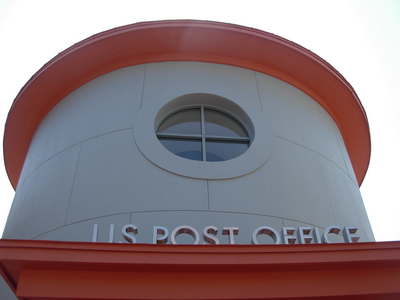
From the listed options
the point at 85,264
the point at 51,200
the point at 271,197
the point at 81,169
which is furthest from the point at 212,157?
the point at 85,264

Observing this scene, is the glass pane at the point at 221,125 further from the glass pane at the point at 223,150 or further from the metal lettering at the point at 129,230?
the metal lettering at the point at 129,230

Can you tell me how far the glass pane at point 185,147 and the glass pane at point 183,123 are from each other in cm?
28

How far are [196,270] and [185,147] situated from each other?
12.1 ft

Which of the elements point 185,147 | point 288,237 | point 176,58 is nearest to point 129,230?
point 288,237

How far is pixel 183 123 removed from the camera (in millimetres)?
8930

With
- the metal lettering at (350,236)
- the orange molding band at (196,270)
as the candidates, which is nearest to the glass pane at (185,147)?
the metal lettering at (350,236)

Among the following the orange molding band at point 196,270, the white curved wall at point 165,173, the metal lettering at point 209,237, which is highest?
the white curved wall at point 165,173

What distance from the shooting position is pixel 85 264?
4.92 meters

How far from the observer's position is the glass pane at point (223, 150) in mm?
8352

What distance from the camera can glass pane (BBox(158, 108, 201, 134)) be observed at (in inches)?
345

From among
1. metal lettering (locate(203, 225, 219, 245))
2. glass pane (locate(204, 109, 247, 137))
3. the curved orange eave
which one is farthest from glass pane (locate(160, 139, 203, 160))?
metal lettering (locate(203, 225, 219, 245))

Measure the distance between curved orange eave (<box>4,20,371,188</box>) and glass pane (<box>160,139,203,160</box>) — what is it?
2.14 m

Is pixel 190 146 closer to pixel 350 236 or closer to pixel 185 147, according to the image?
pixel 185 147

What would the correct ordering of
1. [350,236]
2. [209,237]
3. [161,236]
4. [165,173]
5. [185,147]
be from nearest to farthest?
[209,237]
[161,236]
[350,236]
[165,173]
[185,147]
